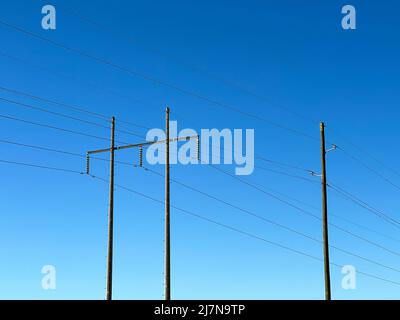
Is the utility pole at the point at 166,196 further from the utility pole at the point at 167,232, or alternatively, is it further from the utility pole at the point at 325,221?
the utility pole at the point at 325,221

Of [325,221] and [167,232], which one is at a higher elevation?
[325,221]

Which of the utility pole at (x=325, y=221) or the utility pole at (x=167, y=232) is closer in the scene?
the utility pole at (x=167, y=232)

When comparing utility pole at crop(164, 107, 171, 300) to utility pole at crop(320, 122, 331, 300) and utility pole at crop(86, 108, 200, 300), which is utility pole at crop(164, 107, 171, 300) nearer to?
utility pole at crop(86, 108, 200, 300)

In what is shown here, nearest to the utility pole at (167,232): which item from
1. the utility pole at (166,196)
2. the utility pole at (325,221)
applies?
the utility pole at (166,196)

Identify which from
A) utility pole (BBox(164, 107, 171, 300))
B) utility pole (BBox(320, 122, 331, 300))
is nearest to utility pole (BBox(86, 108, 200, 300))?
utility pole (BBox(164, 107, 171, 300))

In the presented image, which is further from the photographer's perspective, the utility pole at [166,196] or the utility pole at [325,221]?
the utility pole at [325,221]

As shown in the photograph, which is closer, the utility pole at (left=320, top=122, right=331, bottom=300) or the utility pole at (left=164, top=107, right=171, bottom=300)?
the utility pole at (left=164, top=107, right=171, bottom=300)

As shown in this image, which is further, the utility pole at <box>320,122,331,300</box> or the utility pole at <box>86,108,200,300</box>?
the utility pole at <box>320,122,331,300</box>

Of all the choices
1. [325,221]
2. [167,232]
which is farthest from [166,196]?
[325,221]

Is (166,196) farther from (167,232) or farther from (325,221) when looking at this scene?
(325,221)
